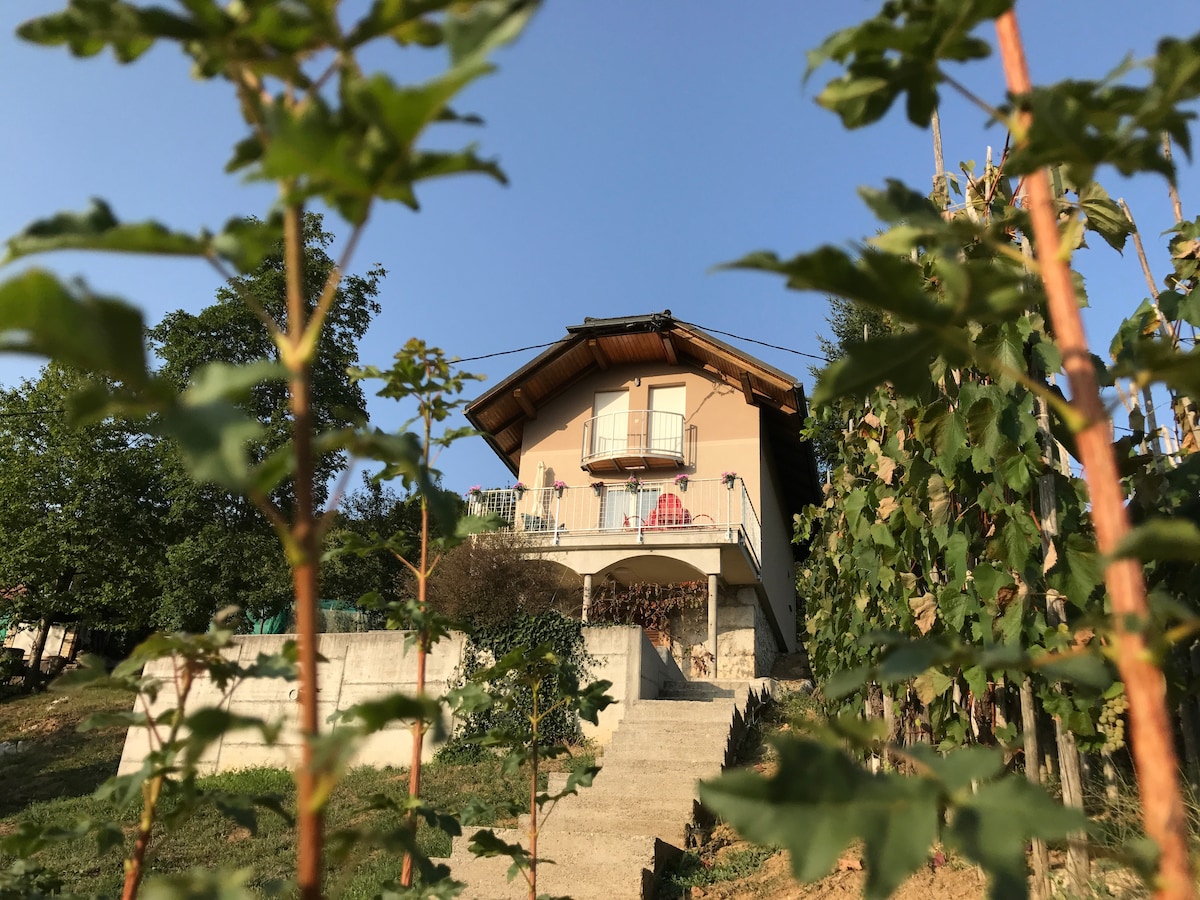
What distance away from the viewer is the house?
43.2 feet

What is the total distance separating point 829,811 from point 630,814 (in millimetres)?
5747

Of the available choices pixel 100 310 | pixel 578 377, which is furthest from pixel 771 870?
pixel 578 377

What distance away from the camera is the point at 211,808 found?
24.7ft

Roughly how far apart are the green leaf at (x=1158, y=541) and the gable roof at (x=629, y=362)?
530 inches

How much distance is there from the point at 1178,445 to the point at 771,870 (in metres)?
3.31

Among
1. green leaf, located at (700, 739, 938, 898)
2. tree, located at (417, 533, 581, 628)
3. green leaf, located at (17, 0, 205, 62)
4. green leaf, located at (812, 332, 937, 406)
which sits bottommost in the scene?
green leaf, located at (700, 739, 938, 898)

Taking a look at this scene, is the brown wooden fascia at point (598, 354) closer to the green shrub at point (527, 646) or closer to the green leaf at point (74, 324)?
the green shrub at point (527, 646)

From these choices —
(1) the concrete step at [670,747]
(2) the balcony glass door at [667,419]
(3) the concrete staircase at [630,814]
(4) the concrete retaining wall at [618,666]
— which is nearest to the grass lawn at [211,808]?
(3) the concrete staircase at [630,814]

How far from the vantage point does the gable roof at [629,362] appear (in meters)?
14.6

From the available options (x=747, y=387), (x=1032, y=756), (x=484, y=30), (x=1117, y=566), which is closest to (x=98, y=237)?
(x=484, y=30)

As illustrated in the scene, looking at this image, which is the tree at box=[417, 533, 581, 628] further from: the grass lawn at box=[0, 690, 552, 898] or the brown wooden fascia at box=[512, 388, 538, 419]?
the brown wooden fascia at box=[512, 388, 538, 419]

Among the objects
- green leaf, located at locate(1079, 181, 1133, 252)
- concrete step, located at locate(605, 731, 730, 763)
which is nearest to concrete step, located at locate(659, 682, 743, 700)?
concrete step, located at locate(605, 731, 730, 763)

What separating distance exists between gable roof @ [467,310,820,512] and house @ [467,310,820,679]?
3cm

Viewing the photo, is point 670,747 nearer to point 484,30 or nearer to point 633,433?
point 484,30
